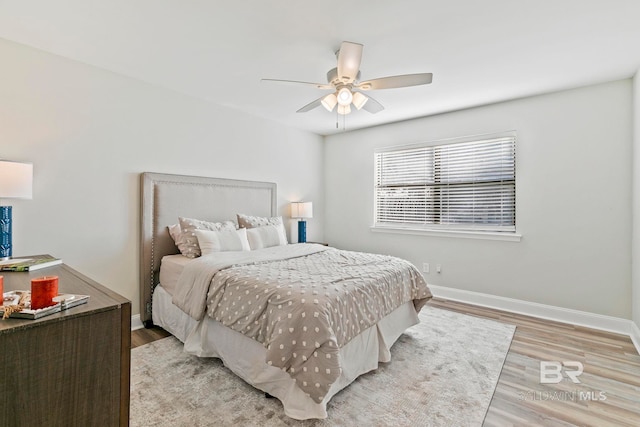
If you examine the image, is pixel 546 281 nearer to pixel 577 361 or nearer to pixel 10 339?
pixel 577 361

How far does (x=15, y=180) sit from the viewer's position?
81.3 inches

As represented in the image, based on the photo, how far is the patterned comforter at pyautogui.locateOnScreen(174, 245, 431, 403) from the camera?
1.67 meters

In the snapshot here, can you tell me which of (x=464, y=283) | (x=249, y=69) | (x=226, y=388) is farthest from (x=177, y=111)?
(x=464, y=283)

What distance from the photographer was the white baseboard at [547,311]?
2945 mm

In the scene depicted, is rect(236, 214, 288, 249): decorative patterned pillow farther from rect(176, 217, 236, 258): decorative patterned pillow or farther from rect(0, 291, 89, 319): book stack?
rect(0, 291, 89, 319): book stack

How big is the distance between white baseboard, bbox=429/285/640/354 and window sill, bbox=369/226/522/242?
714 mm

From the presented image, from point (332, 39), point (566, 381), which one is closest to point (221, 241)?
point (332, 39)

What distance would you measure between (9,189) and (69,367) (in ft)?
5.66

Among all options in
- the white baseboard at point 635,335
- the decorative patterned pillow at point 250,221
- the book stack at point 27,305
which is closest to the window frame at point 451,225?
the white baseboard at point 635,335

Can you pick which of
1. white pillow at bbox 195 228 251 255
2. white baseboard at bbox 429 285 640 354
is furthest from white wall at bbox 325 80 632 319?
white pillow at bbox 195 228 251 255

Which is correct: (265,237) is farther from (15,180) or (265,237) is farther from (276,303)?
(15,180)

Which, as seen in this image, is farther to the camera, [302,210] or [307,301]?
[302,210]

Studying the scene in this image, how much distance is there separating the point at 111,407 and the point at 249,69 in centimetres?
265

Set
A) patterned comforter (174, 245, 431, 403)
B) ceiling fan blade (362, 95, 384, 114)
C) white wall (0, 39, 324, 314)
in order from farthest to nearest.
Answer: ceiling fan blade (362, 95, 384, 114)
white wall (0, 39, 324, 314)
patterned comforter (174, 245, 431, 403)
